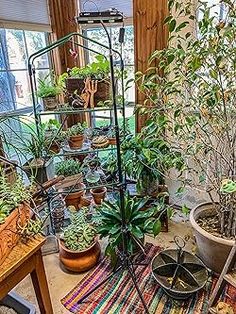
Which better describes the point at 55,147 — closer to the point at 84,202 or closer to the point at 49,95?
the point at 49,95

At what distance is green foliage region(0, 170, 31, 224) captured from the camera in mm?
1063

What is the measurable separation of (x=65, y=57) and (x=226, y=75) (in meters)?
1.84

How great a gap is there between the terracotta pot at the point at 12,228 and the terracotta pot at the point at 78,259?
720 millimetres

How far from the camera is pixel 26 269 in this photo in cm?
110

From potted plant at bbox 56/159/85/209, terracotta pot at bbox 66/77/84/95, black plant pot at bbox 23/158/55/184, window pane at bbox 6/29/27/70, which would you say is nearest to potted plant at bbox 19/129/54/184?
black plant pot at bbox 23/158/55/184

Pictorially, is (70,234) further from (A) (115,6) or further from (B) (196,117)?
(A) (115,6)

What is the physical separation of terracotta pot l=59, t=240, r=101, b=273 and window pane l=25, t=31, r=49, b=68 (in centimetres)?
182

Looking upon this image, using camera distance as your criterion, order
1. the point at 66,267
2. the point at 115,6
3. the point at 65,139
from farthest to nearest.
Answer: the point at 115,6, the point at 65,139, the point at 66,267

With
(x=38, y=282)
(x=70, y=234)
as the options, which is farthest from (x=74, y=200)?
(x=38, y=282)

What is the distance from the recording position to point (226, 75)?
1.42 metres

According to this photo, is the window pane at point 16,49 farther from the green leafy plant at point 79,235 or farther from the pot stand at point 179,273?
the pot stand at point 179,273

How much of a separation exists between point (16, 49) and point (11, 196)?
5.77ft

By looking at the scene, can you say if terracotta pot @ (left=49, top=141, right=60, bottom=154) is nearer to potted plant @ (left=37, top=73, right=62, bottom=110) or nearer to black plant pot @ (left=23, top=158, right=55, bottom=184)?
black plant pot @ (left=23, top=158, right=55, bottom=184)

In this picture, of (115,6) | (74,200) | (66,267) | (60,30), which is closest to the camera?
(66,267)
